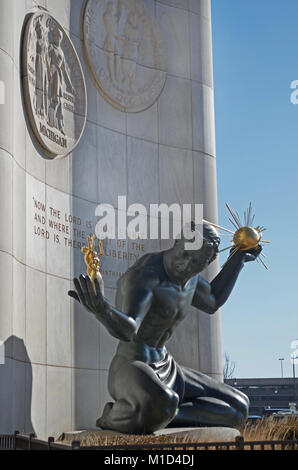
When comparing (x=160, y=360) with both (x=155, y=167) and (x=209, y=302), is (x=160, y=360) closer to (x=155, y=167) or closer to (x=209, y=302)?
(x=209, y=302)

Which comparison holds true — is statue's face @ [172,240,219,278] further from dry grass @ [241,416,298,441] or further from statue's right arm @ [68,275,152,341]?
dry grass @ [241,416,298,441]

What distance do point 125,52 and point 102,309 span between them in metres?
6.89

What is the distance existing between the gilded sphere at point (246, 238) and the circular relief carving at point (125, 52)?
408 cm

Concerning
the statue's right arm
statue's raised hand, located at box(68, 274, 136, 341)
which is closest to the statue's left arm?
the statue's right arm

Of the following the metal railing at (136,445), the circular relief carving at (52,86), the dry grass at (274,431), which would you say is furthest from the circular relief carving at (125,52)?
the metal railing at (136,445)

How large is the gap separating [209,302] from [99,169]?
351 cm

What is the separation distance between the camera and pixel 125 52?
14.5 metres

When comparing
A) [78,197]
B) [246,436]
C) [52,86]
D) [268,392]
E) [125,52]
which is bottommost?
[246,436]

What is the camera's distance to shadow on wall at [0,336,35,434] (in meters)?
10.2

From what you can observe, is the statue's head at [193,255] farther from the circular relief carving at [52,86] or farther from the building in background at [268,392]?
the building in background at [268,392]

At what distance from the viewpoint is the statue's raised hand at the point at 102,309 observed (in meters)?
8.62

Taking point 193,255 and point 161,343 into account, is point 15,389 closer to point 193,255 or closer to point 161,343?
point 161,343

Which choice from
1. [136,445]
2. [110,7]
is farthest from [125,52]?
[136,445]

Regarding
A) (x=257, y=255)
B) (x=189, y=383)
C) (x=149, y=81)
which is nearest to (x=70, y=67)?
(x=149, y=81)
